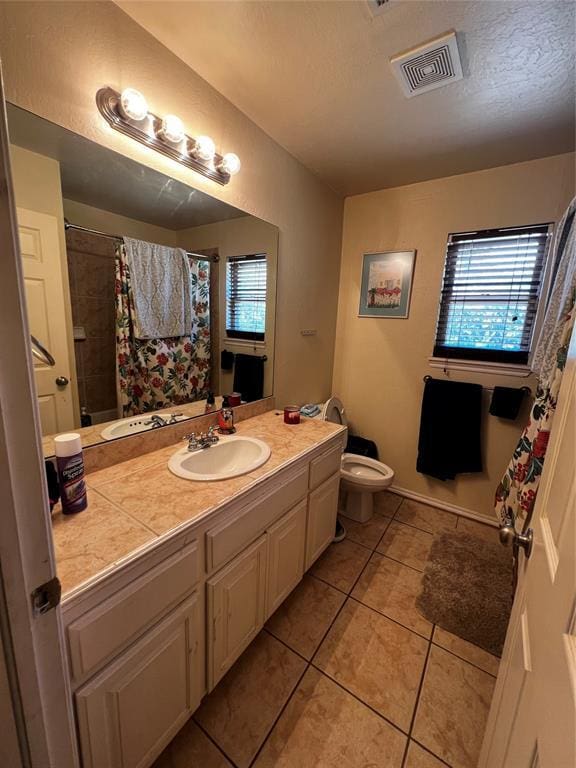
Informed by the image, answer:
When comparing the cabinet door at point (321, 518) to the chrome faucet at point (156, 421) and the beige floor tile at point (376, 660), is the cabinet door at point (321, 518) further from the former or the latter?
the chrome faucet at point (156, 421)

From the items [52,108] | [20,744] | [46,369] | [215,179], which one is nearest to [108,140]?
→ [52,108]

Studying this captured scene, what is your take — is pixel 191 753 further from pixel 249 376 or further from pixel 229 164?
pixel 229 164

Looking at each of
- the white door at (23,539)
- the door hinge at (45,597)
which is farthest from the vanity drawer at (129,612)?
the door hinge at (45,597)

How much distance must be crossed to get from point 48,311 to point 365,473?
208 centimetres

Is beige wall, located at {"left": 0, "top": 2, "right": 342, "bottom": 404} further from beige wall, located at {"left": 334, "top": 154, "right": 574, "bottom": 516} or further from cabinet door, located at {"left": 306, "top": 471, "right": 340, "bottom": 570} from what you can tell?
cabinet door, located at {"left": 306, "top": 471, "right": 340, "bottom": 570}

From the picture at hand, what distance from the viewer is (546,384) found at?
3.96 ft

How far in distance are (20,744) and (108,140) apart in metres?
1.59

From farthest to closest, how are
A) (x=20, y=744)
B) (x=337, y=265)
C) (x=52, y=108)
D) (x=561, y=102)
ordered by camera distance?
(x=337, y=265)
(x=561, y=102)
(x=52, y=108)
(x=20, y=744)

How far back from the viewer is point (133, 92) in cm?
108

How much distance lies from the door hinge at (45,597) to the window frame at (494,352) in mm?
2386

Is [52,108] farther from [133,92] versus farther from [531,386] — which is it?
[531,386]

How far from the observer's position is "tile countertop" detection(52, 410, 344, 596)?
2.53 ft

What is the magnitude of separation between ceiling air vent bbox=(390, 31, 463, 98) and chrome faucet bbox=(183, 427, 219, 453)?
5.65 feet

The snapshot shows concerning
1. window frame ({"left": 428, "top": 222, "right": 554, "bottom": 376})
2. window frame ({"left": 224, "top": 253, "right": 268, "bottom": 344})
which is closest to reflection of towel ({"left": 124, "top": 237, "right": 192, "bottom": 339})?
window frame ({"left": 224, "top": 253, "right": 268, "bottom": 344})
